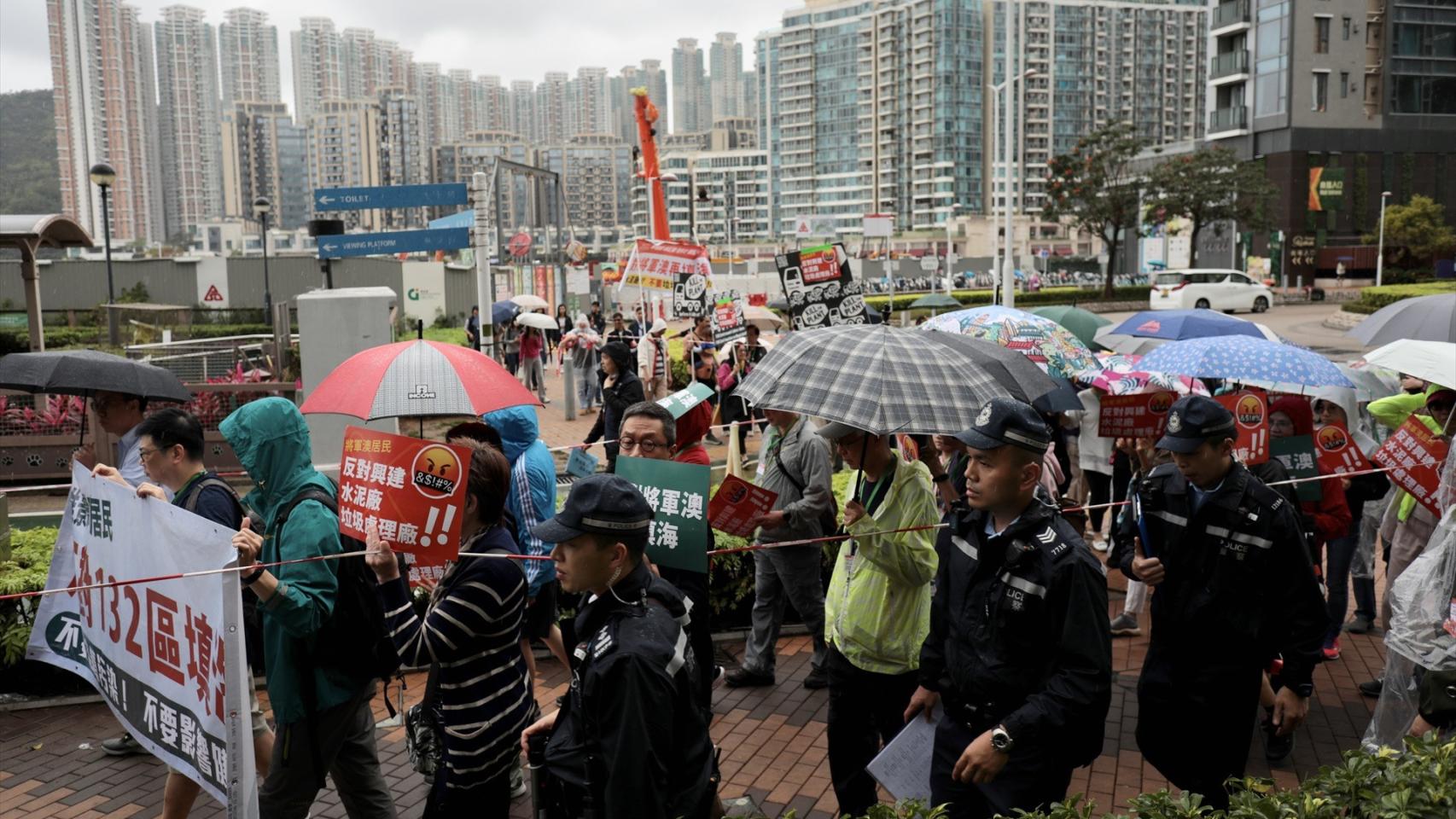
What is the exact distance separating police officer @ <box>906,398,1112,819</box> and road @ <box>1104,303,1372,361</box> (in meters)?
21.5

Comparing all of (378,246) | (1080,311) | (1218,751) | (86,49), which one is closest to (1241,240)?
(1080,311)

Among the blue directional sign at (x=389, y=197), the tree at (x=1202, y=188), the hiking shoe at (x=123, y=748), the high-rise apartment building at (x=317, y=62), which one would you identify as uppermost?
the high-rise apartment building at (x=317, y=62)

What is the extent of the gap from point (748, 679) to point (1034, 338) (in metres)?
2.91

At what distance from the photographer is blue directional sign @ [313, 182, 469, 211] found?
1065 cm

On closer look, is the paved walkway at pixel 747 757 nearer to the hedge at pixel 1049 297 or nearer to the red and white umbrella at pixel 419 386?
the red and white umbrella at pixel 419 386

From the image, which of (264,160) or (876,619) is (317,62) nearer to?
(264,160)

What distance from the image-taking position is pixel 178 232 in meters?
151

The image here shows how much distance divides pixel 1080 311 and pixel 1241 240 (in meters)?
55.4

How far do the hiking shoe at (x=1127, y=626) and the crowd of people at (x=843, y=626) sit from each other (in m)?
1.89

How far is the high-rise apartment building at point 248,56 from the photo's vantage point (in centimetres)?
17962

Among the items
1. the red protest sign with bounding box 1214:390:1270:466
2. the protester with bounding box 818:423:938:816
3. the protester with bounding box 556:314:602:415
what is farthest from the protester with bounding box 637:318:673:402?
the protester with bounding box 818:423:938:816

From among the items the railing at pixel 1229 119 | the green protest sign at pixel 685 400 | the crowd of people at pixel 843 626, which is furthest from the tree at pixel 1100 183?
the green protest sign at pixel 685 400

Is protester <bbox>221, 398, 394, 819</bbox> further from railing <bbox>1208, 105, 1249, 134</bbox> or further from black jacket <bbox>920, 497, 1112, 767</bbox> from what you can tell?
railing <bbox>1208, 105, 1249, 134</bbox>

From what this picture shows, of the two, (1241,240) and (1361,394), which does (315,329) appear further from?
(1241,240)
